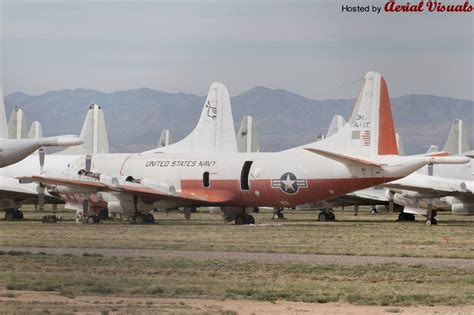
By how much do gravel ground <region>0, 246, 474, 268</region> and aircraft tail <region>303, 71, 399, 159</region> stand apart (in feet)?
88.1

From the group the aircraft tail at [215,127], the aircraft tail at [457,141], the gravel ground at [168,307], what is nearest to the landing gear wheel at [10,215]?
the aircraft tail at [215,127]

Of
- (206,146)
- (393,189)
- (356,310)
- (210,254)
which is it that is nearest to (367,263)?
(210,254)

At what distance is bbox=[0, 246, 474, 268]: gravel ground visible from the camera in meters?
44.5

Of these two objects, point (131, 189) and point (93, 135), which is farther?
point (93, 135)

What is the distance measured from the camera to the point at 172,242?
53281 mm

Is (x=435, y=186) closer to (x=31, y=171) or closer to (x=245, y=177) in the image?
(x=245, y=177)

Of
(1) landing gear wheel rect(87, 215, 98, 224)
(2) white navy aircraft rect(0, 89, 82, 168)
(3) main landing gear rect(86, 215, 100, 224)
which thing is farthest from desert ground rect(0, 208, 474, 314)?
(3) main landing gear rect(86, 215, 100, 224)

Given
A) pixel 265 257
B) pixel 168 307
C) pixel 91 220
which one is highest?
pixel 91 220

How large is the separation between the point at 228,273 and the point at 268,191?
129ft

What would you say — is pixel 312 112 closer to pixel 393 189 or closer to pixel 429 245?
pixel 393 189

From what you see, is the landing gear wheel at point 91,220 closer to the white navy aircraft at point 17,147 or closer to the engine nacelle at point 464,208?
the engine nacelle at point 464,208

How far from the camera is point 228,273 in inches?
1522

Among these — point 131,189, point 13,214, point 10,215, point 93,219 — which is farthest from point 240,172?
point 10,215

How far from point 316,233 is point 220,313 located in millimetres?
38145
